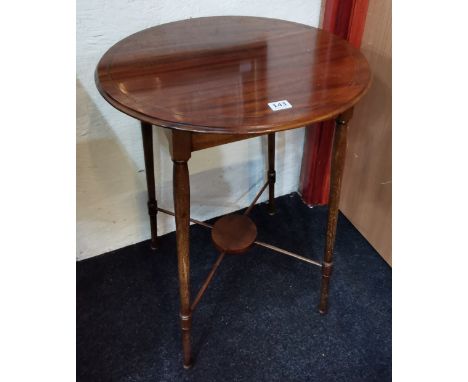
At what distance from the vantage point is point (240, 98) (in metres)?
0.87

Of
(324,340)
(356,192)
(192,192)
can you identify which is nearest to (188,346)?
(324,340)

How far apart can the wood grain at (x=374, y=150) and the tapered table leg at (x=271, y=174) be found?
0.25 m

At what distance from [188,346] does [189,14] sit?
87cm

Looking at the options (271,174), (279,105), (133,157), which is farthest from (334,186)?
(133,157)

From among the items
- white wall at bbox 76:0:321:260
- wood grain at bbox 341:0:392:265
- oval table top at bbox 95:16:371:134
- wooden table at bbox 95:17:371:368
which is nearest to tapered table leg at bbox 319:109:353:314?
wooden table at bbox 95:17:371:368

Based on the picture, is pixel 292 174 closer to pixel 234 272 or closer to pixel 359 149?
pixel 359 149

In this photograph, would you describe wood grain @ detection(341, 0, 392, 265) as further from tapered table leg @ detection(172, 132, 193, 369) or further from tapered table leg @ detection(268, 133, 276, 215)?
tapered table leg @ detection(172, 132, 193, 369)

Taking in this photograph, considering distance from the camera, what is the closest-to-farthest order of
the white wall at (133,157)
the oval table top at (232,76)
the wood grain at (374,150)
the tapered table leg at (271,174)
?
the oval table top at (232,76)
the white wall at (133,157)
the wood grain at (374,150)
the tapered table leg at (271,174)

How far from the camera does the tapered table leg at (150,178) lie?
1256mm

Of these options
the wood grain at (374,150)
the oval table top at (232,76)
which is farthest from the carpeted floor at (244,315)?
the oval table top at (232,76)

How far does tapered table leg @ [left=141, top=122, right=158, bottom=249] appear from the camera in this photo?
126 cm

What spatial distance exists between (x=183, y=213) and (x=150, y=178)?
0.45 m

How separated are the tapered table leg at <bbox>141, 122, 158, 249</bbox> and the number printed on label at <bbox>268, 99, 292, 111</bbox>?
466 mm

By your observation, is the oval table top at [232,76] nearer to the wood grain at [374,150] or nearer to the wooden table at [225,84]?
the wooden table at [225,84]
